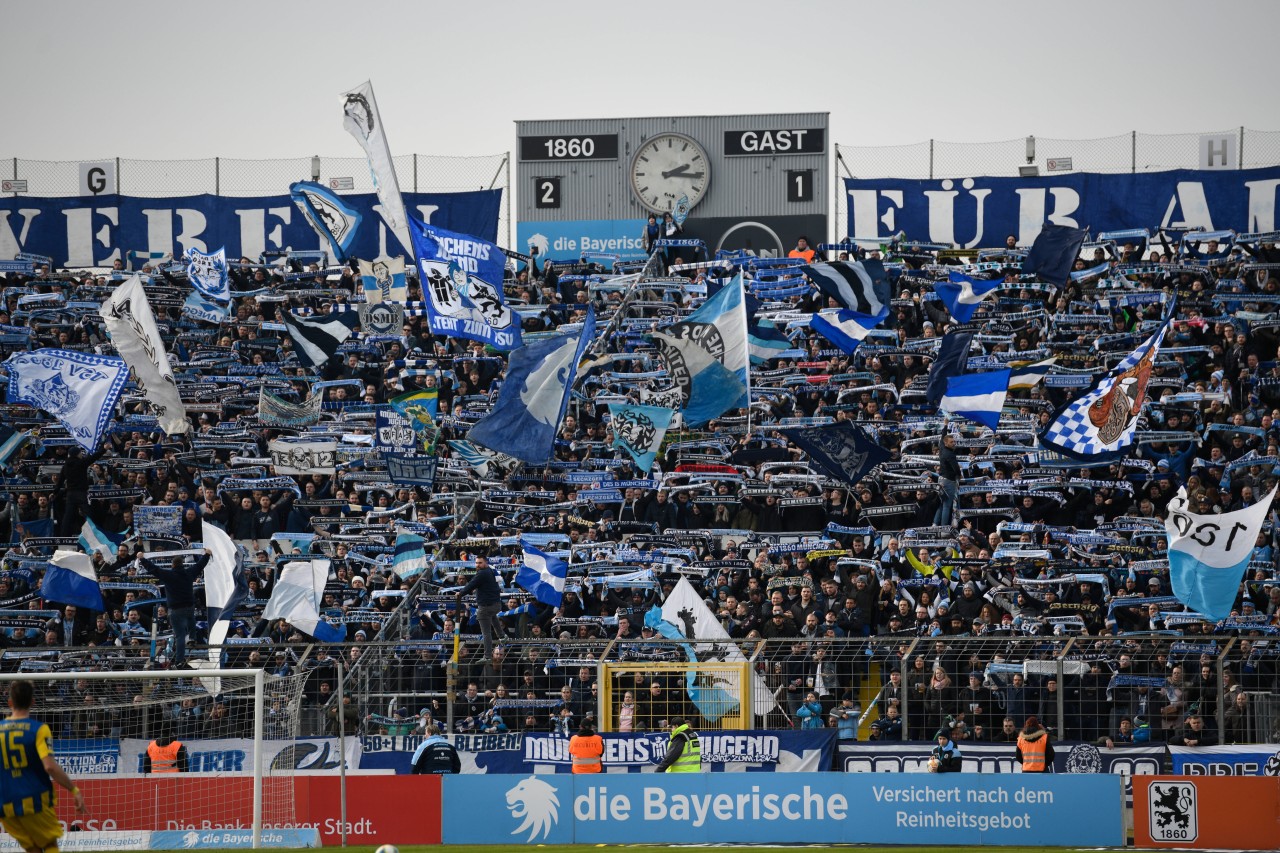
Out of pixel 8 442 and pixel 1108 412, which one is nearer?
pixel 1108 412

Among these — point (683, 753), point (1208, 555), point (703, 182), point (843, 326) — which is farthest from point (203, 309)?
point (1208, 555)

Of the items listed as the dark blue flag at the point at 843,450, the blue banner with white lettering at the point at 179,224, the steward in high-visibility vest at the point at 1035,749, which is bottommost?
the steward in high-visibility vest at the point at 1035,749

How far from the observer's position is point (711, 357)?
27234 millimetres

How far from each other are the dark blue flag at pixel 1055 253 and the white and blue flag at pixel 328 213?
14.1 m

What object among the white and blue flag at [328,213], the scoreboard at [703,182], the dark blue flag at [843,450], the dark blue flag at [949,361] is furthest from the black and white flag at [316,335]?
the dark blue flag at [949,361]

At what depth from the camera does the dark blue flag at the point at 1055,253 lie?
33.0 metres

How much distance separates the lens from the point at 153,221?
4412 cm

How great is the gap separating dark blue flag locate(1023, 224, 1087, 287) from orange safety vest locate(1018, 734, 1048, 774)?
585 inches

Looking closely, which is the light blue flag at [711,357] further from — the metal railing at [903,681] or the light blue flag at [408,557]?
the metal railing at [903,681]

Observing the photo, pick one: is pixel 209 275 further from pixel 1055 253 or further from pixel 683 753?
pixel 683 753

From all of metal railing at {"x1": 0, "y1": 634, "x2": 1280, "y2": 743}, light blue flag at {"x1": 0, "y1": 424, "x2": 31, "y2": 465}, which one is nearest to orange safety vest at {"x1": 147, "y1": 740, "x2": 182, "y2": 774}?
metal railing at {"x1": 0, "y1": 634, "x2": 1280, "y2": 743}

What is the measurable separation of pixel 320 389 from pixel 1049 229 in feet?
49.6

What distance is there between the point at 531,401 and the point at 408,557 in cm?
324

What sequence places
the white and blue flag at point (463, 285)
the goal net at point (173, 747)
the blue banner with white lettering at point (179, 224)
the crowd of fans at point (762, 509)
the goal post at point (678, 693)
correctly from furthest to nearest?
the blue banner with white lettering at point (179, 224), the white and blue flag at point (463, 285), the crowd of fans at point (762, 509), the goal post at point (678, 693), the goal net at point (173, 747)
